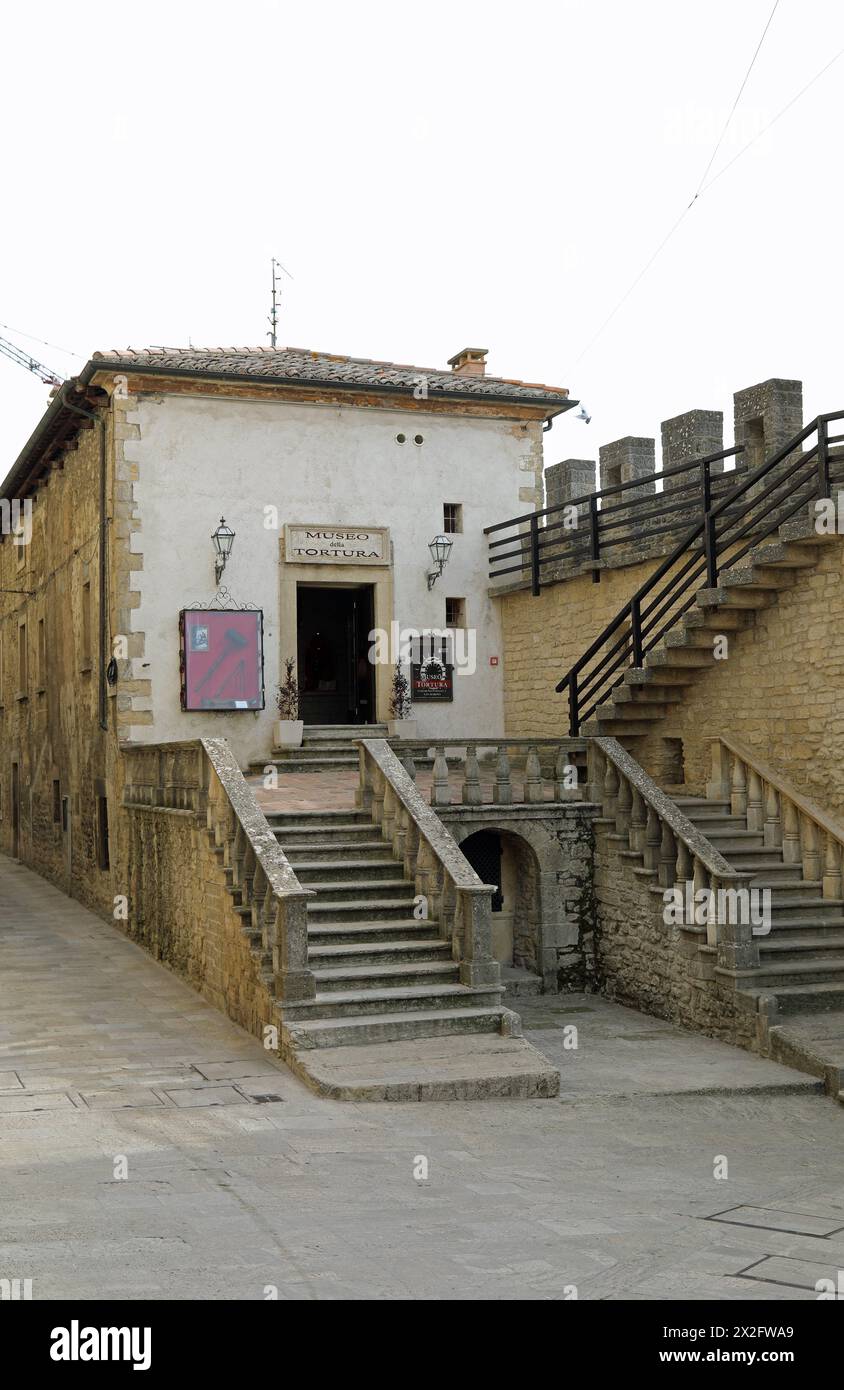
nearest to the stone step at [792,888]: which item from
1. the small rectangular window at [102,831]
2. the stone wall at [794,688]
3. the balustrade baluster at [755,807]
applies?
the stone wall at [794,688]

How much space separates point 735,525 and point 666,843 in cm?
314

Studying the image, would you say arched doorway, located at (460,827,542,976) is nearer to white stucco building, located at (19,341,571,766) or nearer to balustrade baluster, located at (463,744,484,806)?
balustrade baluster, located at (463,744,484,806)

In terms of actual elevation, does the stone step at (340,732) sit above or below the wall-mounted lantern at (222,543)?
below

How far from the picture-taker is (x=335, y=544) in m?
17.5

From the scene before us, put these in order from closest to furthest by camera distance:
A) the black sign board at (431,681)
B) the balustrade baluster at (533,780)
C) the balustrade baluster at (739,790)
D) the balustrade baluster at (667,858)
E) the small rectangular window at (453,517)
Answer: the balustrade baluster at (667,858), the balustrade baluster at (739,790), the balustrade baluster at (533,780), the black sign board at (431,681), the small rectangular window at (453,517)

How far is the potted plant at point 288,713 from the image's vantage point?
16766 mm

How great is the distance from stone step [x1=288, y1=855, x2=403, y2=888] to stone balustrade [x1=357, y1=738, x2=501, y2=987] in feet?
0.57

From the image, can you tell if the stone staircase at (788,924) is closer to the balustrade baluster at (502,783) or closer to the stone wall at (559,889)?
the stone wall at (559,889)

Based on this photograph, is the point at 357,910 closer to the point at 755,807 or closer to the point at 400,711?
the point at 755,807

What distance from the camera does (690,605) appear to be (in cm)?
1404

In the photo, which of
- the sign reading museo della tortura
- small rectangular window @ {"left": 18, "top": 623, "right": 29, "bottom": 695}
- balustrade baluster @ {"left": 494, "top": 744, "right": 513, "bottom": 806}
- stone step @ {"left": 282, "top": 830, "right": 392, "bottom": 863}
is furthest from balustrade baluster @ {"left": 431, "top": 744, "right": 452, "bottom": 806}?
small rectangular window @ {"left": 18, "top": 623, "right": 29, "bottom": 695}

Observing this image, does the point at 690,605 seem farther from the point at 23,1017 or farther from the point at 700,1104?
the point at 23,1017

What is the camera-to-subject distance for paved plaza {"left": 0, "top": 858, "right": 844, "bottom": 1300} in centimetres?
573

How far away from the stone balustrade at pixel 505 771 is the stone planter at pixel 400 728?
252 centimetres
